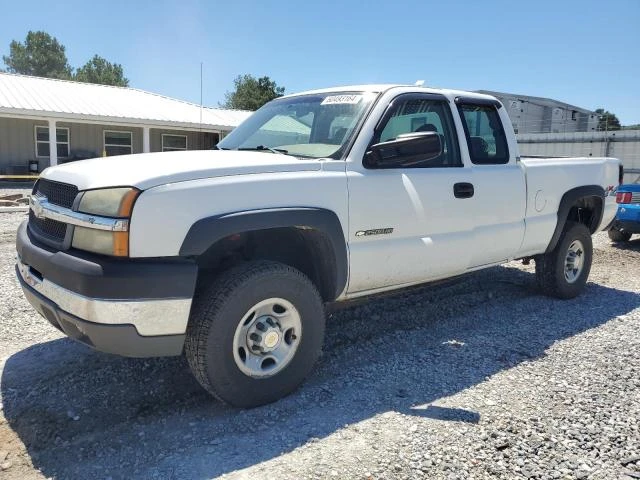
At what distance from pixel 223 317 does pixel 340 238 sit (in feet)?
3.11

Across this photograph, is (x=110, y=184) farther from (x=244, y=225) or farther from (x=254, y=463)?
(x=254, y=463)

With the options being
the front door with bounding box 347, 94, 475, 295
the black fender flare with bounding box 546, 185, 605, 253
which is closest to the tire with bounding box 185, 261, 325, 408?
the front door with bounding box 347, 94, 475, 295

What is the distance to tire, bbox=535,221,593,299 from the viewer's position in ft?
18.6

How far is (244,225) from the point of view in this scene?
302 centimetres

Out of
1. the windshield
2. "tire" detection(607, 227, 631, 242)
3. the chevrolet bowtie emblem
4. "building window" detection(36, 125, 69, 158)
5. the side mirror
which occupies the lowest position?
"tire" detection(607, 227, 631, 242)

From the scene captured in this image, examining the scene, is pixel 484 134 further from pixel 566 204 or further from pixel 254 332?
pixel 254 332

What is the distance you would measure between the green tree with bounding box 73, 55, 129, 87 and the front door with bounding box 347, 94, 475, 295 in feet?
270

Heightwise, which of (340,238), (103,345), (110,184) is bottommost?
(103,345)

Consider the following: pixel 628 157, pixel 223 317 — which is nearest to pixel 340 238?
pixel 223 317

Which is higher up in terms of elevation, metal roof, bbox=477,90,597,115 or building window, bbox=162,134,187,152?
metal roof, bbox=477,90,597,115

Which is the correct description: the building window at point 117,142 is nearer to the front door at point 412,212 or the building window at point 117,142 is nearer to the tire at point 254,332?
the front door at point 412,212

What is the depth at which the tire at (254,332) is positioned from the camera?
9.86 feet

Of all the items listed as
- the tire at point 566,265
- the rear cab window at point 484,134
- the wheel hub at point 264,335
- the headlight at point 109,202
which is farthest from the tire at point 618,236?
the headlight at point 109,202

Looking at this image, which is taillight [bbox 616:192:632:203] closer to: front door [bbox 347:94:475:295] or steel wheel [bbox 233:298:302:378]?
front door [bbox 347:94:475:295]
